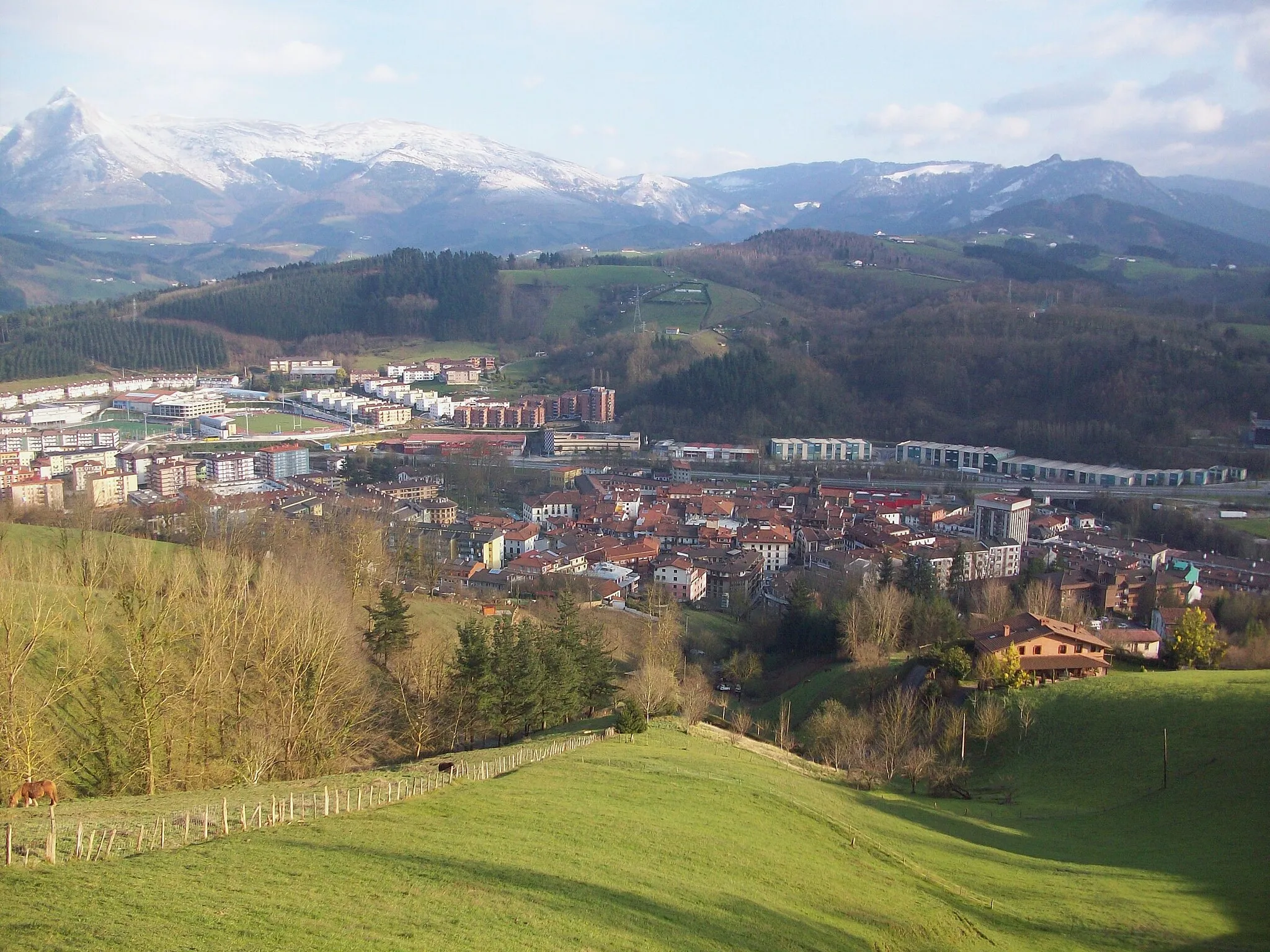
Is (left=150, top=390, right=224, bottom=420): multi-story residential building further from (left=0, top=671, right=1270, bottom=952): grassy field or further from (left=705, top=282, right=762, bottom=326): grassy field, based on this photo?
(left=0, top=671, right=1270, bottom=952): grassy field

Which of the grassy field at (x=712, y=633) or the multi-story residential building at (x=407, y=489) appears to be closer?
the grassy field at (x=712, y=633)

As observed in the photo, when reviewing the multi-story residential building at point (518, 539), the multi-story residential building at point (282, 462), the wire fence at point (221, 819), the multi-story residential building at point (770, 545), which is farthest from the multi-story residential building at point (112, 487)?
the wire fence at point (221, 819)

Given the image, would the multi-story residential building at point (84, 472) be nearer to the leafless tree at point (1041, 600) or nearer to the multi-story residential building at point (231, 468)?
the multi-story residential building at point (231, 468)

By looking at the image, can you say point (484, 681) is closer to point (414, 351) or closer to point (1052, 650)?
point (1052, 650)

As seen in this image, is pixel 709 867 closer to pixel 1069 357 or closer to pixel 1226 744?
pixel 1226 744

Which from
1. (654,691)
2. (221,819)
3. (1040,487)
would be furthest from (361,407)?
(221,819)

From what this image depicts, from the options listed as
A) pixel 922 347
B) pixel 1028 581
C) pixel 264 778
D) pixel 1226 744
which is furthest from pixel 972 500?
pixel 264 778
